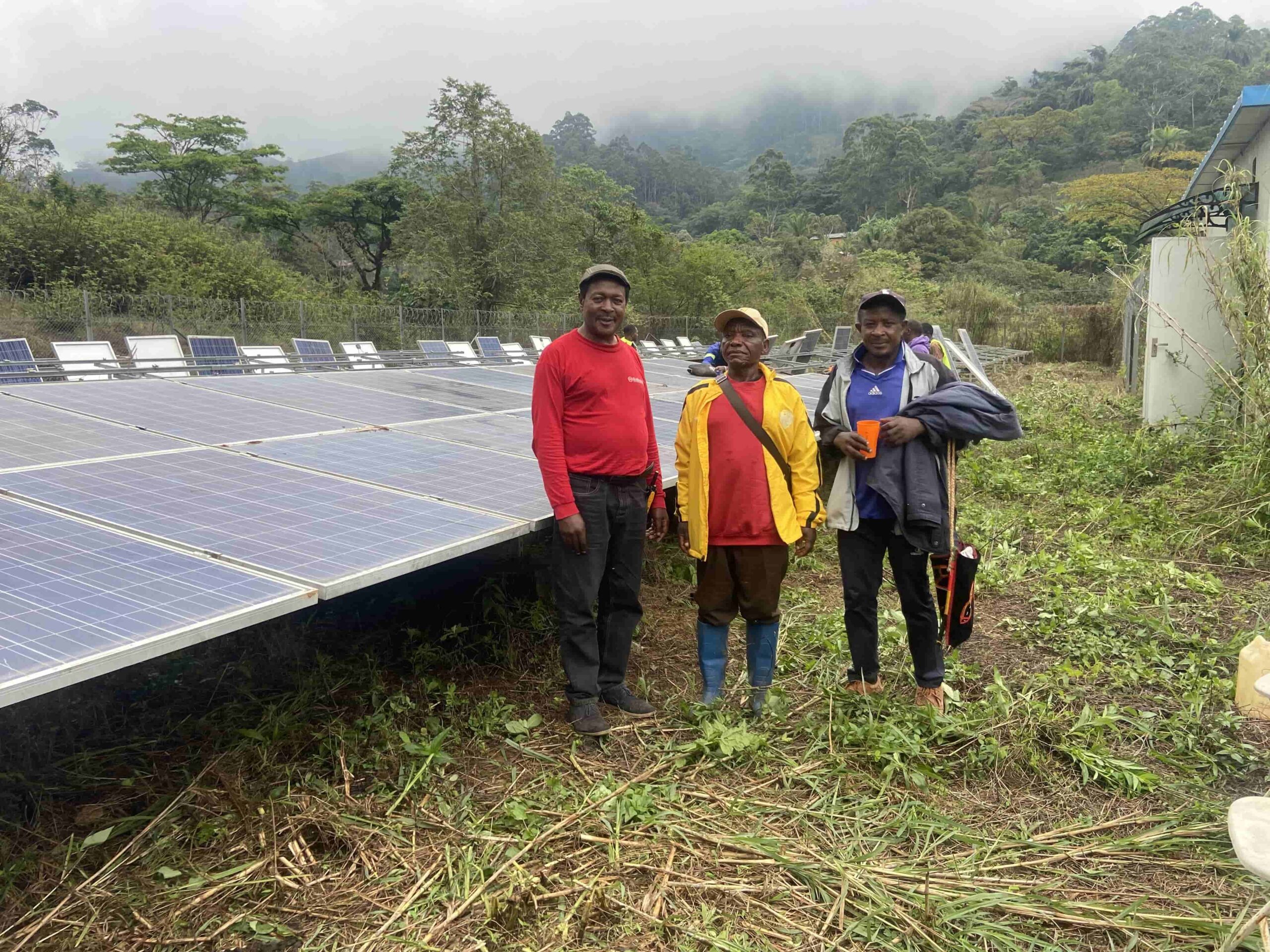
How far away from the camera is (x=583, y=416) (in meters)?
3.64

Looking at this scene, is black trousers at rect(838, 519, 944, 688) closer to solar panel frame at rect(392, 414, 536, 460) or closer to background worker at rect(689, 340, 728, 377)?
background worker at rect(689, 340, 728, 377)

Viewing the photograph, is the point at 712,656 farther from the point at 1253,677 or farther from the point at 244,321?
the point at 244,321

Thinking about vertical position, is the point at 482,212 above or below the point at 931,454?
Result: above

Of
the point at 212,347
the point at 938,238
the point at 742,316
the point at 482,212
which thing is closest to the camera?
the point at 742,316

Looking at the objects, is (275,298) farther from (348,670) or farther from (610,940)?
(610,940)

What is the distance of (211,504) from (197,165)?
42.4 m

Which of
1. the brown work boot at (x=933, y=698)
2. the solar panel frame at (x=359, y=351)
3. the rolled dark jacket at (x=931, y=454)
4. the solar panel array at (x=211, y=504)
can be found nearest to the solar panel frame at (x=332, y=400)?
the solar panel array at (x=211, y=504)

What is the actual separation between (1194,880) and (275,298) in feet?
96.1

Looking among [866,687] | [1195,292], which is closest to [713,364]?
[866,687]

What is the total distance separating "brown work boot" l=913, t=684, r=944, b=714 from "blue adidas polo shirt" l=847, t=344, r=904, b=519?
81cm

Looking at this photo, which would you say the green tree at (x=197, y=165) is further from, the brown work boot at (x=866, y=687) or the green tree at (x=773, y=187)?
the green tree at (x=773, y=187)

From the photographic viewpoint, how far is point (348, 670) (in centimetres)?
419

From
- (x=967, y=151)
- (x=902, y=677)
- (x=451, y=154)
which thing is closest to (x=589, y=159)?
(x=967, y=151)

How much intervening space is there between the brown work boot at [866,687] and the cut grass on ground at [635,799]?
Result: 0.05m
